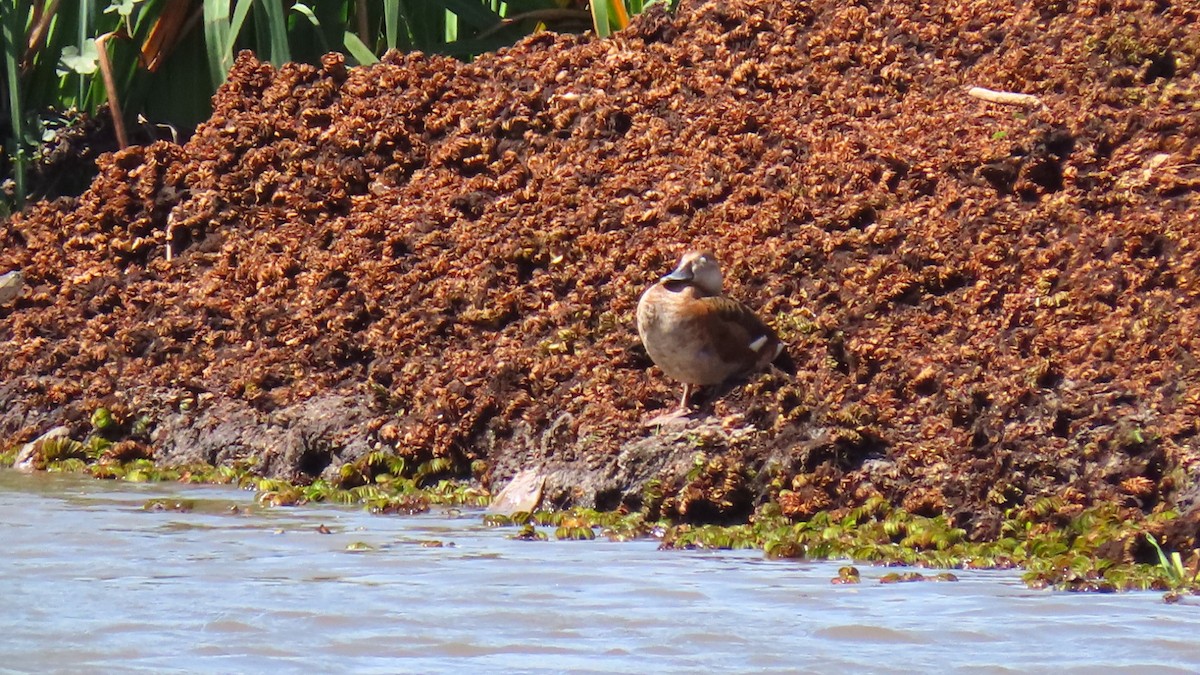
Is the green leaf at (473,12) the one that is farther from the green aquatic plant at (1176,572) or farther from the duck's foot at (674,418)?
the green aquatic plant at (1176,572)

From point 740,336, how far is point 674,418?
1.41 feet

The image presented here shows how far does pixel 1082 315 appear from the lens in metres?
6.71

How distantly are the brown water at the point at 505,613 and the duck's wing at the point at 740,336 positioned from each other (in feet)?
3.75

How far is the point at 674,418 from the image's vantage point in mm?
6766

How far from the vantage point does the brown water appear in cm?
407

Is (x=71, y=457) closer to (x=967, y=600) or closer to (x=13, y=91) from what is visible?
(x=13, y=91)

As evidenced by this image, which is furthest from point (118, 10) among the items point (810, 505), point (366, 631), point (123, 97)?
point (366, 631)

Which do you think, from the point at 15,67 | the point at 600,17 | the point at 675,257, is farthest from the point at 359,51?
the point at 675,257

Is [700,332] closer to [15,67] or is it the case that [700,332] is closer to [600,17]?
[600,17]

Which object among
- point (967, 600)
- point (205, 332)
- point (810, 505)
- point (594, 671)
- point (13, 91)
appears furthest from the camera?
point (13, 91)

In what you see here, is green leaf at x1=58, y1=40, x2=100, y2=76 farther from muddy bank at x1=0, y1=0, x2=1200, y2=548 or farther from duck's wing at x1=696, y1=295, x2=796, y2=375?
duck's wing at x1=696, y1=295, x2=796, y2=375

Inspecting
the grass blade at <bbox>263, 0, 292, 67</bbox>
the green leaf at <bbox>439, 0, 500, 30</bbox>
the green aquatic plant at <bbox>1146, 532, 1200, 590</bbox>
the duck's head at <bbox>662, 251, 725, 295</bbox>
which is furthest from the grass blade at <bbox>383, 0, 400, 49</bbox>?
the green aquatic plant at <bbox>1146, 532, 1200, 590</bbox>

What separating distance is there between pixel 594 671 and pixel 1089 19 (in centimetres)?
571

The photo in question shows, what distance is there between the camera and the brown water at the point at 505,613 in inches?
160
